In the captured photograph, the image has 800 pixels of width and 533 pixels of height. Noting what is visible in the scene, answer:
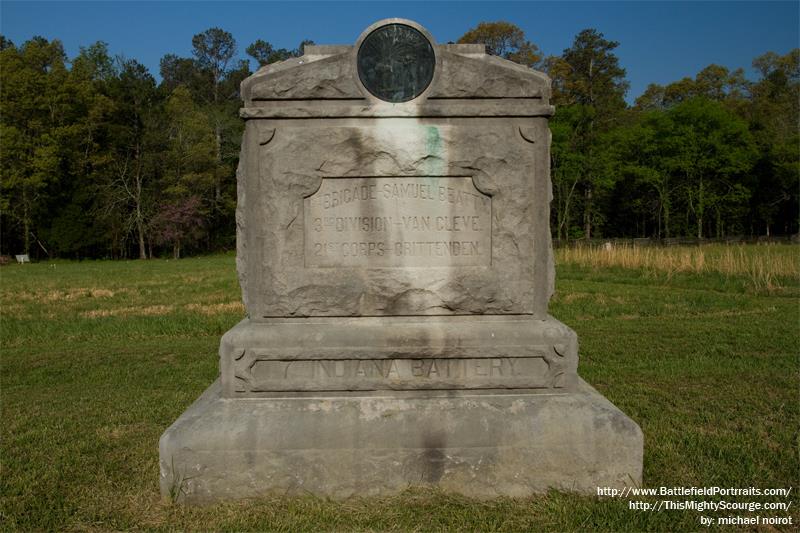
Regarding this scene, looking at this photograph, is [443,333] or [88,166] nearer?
[443,333]

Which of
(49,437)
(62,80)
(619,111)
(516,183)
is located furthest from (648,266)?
(62,80)

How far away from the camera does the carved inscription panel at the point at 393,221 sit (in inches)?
154

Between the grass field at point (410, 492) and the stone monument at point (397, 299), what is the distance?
236 mm

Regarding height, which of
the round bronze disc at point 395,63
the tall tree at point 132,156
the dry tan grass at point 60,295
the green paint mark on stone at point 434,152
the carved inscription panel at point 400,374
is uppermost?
the tall tree at point 132,156

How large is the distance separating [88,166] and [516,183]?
42.6m

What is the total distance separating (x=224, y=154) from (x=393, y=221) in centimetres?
4080

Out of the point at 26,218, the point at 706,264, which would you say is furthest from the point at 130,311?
the point at 26,218

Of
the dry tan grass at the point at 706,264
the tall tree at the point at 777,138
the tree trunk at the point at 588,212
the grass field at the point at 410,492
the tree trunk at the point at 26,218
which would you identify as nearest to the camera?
the grass field at the point at 410,492

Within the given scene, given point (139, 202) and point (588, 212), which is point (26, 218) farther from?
point (588, 212)

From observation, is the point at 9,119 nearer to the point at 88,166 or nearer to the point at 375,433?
the point at 88,166

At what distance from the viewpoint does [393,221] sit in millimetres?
3926

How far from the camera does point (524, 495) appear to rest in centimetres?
359

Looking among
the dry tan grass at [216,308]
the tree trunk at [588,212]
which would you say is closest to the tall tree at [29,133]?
the dry tan grass at [216,308]

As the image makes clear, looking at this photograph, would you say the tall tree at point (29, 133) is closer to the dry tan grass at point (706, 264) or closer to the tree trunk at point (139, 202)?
the tree trunk at point (139, 202)
